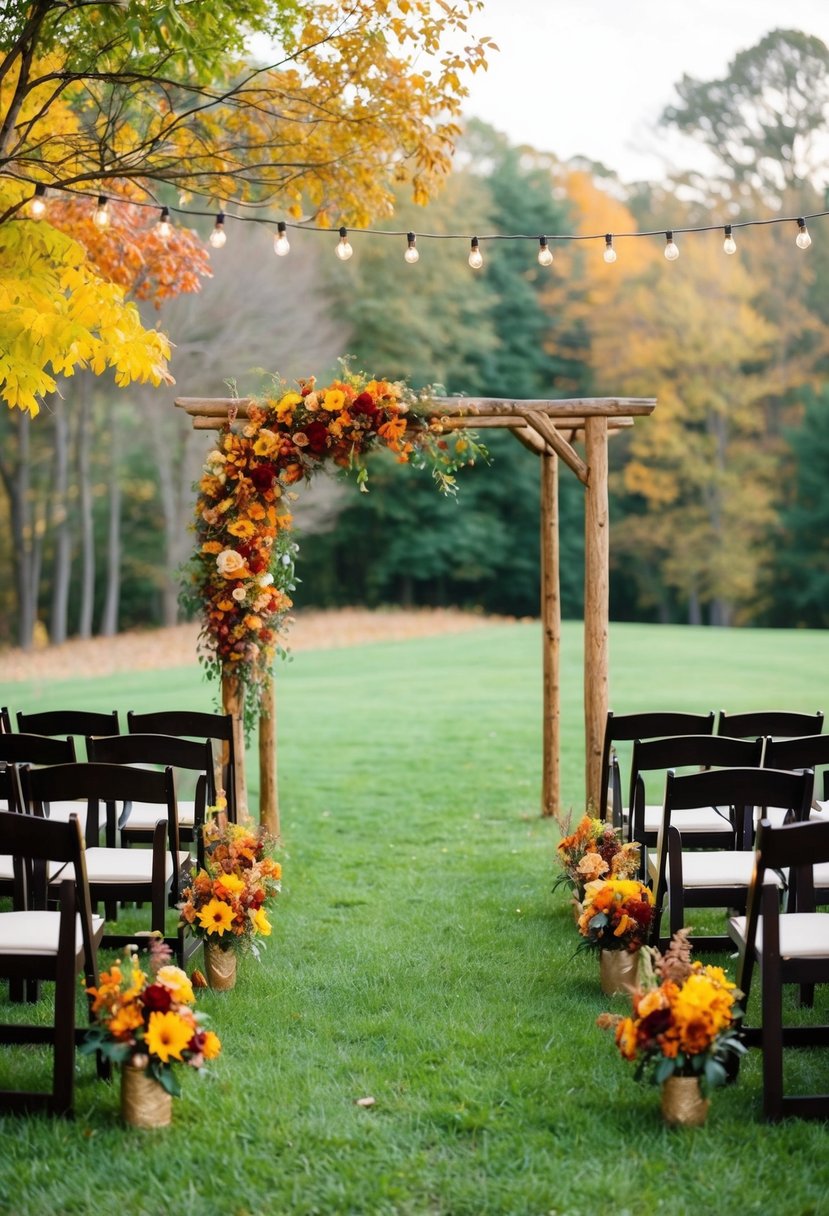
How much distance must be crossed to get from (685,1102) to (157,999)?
5.45 feet

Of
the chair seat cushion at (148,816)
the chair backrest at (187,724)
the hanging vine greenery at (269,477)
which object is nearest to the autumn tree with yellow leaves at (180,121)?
the hanging vine greenery at (269,477)

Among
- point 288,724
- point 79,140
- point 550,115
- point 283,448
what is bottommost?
point 288,724

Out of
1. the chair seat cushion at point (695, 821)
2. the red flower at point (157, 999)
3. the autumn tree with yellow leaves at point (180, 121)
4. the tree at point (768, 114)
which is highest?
the tree at point (768, 114)

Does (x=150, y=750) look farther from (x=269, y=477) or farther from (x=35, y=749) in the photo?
(x=269, y=477)

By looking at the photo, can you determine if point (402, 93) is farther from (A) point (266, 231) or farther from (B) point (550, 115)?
(B) point (550, 115)

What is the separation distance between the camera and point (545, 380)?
36969mm

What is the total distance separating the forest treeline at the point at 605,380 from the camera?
31.2m

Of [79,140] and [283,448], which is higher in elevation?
[79,140]

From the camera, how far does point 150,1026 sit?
361cm

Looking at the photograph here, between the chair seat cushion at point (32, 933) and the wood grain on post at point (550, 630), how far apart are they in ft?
16.7

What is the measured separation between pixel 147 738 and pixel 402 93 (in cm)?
444

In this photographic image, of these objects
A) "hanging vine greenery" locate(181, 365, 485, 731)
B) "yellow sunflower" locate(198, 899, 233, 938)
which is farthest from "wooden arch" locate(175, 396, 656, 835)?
"yellow sunflower" locate(198, 899, 233, 938)

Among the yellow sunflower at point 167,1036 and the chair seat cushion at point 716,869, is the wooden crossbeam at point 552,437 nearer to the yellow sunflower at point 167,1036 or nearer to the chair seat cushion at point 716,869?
the chair seat cushion at point 716,869

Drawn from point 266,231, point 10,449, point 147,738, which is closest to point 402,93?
point 147,738
